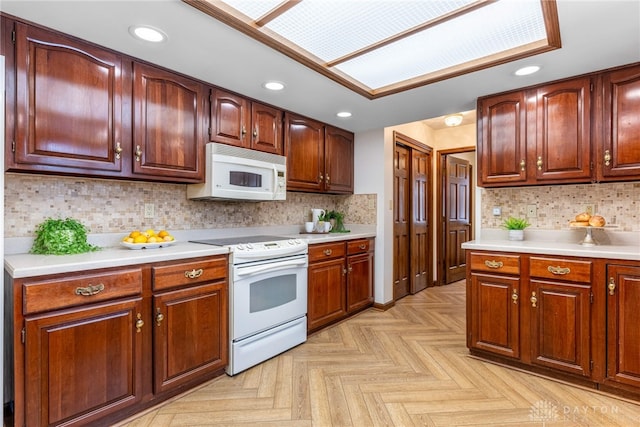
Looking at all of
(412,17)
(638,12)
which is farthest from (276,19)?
(638,12)

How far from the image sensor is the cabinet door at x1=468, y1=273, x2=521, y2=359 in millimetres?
2309

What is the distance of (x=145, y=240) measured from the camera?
2.11 meters

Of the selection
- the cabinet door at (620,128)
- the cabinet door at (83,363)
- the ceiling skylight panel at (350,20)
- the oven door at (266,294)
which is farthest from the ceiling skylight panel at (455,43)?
the cabinet door at (83,363)

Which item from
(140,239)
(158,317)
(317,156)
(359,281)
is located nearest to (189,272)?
(158,317)

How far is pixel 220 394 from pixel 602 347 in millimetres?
2399

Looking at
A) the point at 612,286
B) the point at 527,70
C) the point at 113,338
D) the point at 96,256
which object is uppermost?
the point at 527,70

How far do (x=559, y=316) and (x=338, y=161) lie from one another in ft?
8.00

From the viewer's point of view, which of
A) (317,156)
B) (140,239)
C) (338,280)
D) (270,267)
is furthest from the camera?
(317,156)

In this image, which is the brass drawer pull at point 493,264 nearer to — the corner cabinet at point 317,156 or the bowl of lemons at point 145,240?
the corner cabinet at point 317,156

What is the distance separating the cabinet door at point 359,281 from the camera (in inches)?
133

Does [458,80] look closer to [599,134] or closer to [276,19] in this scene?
[599,134]

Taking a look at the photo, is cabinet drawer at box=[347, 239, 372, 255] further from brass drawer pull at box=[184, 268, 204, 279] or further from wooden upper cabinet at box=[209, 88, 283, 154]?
brass drawer pull at box=[184, 268, 204, 279]

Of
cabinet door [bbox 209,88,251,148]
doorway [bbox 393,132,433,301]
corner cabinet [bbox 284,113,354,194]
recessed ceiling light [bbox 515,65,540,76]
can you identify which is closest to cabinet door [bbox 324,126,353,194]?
corner cabinet [bbox 284,113,354,194]

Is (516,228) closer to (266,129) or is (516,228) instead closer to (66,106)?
(266,129)
